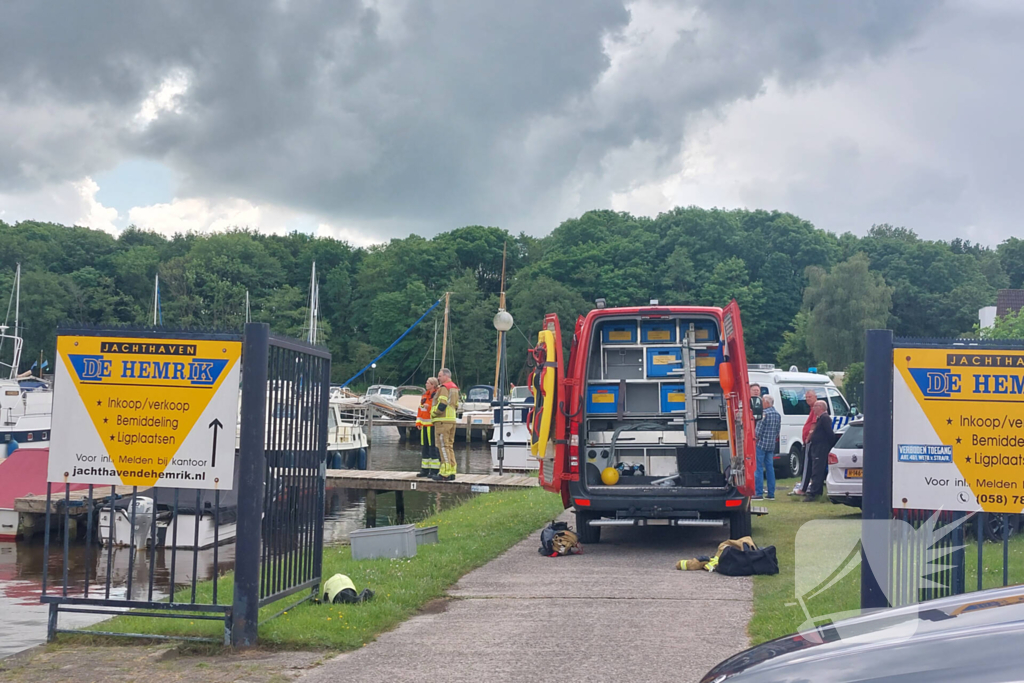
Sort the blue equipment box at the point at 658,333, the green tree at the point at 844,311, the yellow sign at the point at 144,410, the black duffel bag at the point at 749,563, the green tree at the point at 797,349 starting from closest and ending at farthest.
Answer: the yellow sign at the point at 144,410 < the black duffel bag at the point at 749,563 < the blue equipment box at the point at 658,333 < the green tree at the point at 844,311 < the green tree at the point at 797,349

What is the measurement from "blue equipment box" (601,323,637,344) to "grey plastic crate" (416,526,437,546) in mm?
3047

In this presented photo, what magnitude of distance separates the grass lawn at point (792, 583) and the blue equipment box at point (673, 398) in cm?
181

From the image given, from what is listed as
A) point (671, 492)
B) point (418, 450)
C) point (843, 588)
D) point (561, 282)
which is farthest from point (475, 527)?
point (561, 282)

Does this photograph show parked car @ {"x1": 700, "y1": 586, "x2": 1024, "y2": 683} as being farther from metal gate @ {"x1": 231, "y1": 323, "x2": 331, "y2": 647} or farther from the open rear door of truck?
the open rear door of truck

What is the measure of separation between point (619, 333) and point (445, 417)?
7.64m

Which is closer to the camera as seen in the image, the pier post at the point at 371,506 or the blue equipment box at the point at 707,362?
the blue equipment box at the point at 707,362

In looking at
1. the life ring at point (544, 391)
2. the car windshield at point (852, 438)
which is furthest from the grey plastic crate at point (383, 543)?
the car windshield at point (852, 438)

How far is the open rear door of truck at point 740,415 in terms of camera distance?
11.0 metres

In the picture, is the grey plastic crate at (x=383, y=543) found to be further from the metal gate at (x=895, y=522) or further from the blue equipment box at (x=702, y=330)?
the metal gate at (x=895, y=522)

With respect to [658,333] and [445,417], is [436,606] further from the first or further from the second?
[445,417]

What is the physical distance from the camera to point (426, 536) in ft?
39.0

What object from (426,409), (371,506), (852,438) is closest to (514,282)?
(371,506)

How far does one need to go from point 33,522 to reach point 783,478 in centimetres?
1520

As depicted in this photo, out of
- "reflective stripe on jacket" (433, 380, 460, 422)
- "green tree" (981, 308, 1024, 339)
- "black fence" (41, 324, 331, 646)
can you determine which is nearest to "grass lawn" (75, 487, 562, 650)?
"black fence" (41, 324, 331, 646)
